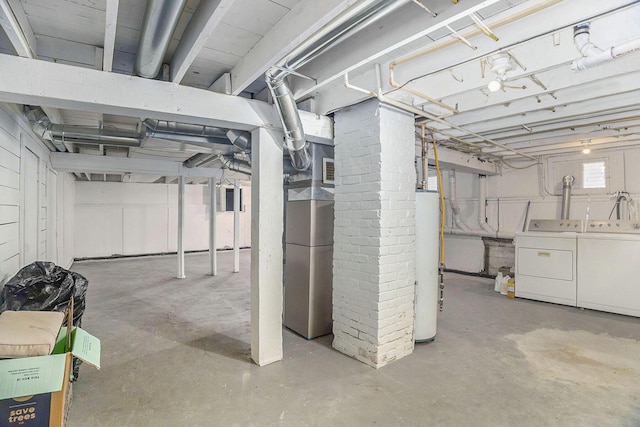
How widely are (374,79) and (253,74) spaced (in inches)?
36.7

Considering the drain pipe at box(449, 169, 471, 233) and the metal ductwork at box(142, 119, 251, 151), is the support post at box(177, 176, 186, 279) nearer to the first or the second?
the metal ductwork at box(142, 119, 251, 151)

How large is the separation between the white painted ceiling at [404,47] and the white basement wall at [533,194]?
2.14 meters

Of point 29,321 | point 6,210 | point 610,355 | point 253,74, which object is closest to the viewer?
point 29,321

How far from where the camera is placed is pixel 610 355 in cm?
301

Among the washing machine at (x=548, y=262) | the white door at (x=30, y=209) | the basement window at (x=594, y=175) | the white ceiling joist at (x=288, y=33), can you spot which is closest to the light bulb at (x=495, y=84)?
the white ceiling joist at (x=288, y=33)

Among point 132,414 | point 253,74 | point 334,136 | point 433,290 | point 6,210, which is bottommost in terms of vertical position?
point 132,414

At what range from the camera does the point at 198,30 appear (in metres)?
1.74

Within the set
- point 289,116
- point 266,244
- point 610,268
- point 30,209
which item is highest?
point 289,116

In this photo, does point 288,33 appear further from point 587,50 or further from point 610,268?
point 610,268

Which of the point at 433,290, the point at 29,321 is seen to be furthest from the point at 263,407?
the point at 433,290

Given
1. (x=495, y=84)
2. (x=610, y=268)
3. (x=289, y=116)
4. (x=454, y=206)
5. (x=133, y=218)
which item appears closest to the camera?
(x=495, y=84)

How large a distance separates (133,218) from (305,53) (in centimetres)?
903

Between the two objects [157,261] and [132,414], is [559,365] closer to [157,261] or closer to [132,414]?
[132,414]

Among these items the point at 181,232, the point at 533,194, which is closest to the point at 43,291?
the point at 181,232
